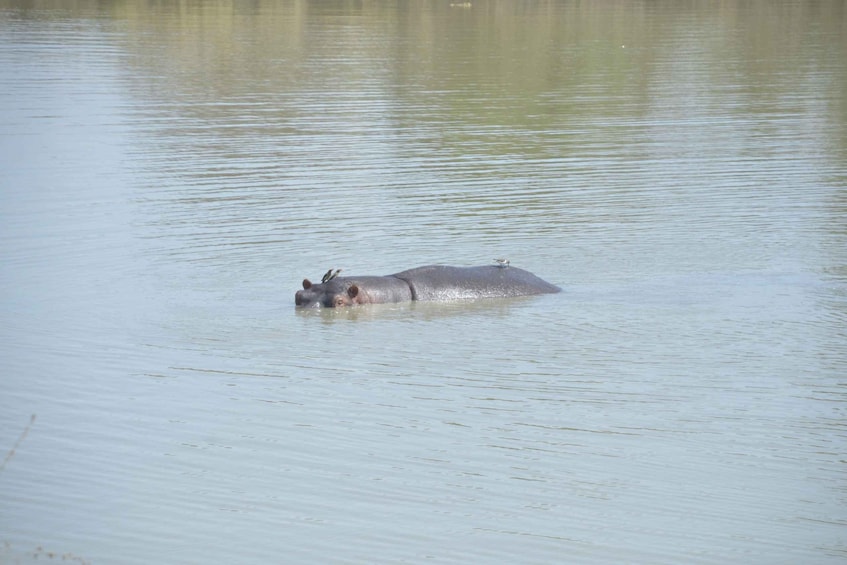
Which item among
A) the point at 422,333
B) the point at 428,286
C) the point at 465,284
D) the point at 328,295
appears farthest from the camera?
the point at 465,284

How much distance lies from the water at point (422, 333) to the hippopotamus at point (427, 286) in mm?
187

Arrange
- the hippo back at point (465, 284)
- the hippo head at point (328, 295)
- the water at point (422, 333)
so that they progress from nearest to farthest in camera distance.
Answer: the water at point (422, 333)
the hippo head at point (328, 295)
the hippo back at point (465, 284)

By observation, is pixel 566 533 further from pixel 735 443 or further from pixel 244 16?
pixel 244 16

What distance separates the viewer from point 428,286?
12.4 metres

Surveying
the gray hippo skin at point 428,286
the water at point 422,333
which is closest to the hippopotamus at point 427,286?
the gray hippo skin at point 428,286

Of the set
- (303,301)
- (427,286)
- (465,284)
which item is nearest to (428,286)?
(427,286)

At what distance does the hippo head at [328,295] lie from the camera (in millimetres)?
12039

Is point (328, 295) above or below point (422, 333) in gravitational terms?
above

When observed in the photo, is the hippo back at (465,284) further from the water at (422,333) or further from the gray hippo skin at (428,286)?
the water at (422,333)

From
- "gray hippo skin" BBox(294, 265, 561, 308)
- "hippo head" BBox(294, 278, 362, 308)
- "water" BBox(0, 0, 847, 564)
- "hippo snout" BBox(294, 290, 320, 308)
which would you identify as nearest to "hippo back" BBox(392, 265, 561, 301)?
"gray hippo skin" BBox(294, 265, 561, 308)

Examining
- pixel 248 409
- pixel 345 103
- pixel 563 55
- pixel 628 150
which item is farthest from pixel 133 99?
pixel 248 409

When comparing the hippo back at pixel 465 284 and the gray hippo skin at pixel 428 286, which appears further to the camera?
the hippo back at pixel 465 284

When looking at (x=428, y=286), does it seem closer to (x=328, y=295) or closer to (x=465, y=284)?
(x=465, y=284)

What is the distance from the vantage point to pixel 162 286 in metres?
12.8
